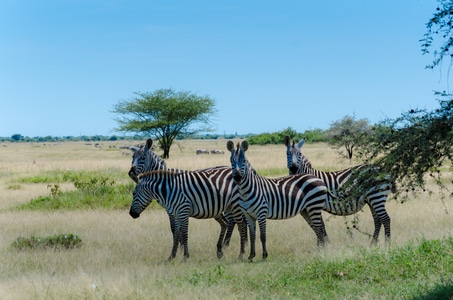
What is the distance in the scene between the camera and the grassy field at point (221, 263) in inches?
311

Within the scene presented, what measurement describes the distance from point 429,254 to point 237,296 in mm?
3448

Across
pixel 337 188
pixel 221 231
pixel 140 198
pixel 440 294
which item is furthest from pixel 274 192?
pixel 440 294

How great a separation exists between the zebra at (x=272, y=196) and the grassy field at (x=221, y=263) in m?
0.67

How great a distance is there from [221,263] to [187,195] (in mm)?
1462

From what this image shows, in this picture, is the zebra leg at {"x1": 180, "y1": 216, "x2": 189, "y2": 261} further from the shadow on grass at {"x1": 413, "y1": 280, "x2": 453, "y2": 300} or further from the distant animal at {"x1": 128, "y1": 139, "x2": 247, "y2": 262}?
the shadow on grass at {"x1": 413, "y1": 280, "x2": 453, "y2": 300}

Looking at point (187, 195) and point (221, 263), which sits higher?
point (187, 195)

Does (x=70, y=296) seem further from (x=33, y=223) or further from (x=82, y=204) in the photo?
(x=82, y=204)

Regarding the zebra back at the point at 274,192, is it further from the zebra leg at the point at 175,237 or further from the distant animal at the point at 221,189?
the zebra leg at the point at 175,237

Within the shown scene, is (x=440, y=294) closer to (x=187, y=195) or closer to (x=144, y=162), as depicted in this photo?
(x=187, y=195)

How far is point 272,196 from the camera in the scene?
10.7 meters

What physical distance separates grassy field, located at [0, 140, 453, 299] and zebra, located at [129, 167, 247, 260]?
76 centimetres

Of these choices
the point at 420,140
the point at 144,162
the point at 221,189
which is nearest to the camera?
the point at 420,140

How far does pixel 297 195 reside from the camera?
10.9 m

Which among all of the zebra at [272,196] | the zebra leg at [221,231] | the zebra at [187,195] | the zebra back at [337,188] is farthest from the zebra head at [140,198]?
the zebra back at [337,188]
